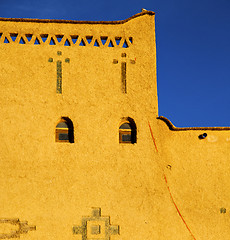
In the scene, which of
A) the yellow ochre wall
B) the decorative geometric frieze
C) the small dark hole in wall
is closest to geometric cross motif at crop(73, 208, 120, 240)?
the yellow ochre wall

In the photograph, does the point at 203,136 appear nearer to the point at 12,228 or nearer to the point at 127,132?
the point at 127,132

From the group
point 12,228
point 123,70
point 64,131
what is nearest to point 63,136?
point 64,131

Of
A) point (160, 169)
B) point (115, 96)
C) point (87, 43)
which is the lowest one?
point (160, 169)

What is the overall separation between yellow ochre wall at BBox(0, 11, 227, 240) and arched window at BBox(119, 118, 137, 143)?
156 millimetres

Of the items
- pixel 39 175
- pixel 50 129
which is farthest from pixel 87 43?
pixel 39 175

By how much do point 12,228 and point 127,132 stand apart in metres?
3.55

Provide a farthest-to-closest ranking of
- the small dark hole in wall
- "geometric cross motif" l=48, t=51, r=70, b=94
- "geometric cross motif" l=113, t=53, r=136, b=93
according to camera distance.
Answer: "geometric cross motif" l=113, t=53, r=136, b=93 < the small dark hole in wall < "geometric cross motif" l=48, t=51, r=70, b=94

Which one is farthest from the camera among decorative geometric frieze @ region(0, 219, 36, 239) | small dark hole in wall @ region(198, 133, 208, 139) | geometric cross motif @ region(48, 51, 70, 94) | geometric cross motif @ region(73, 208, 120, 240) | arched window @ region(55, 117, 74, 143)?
small dark hole in wall @ region(198, 133, 208, 139)

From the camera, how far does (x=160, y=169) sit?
9906 mm

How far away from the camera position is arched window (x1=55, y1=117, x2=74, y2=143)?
9.99m

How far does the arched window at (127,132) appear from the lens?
10180 mm

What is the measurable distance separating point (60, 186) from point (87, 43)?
3704 mm

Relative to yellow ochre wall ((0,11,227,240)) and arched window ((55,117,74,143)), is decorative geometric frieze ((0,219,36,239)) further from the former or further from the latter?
arched window ((55,117,74,143))

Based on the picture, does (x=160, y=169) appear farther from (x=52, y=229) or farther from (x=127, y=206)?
(x=52, y=229)
